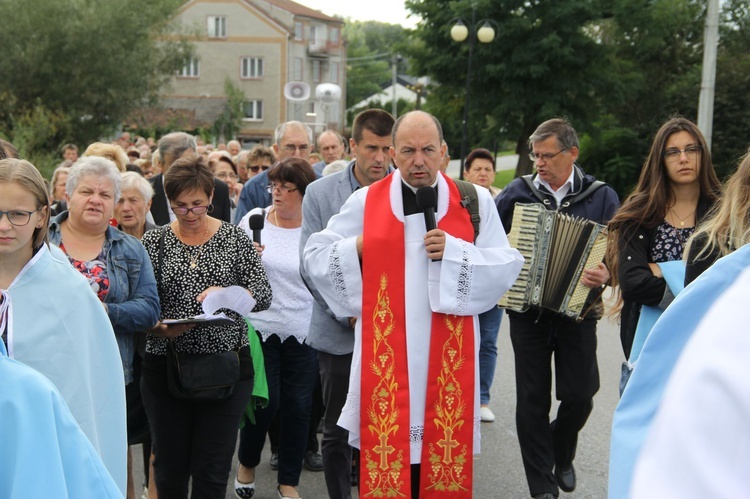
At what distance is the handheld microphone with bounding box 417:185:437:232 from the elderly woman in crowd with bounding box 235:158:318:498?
5.20ft

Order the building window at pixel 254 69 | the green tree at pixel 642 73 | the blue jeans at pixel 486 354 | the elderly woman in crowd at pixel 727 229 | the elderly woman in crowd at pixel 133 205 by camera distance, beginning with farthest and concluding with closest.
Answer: the building window at pixel 254 69, the green tree at pixel 642 73, the blue jeans at pixel 486 354, the elderly woman in crowd at pixel 133 205, the elderly woman in crowd at pixel 727 229

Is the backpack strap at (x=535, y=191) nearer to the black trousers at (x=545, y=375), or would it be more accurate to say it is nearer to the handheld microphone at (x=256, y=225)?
the black trousers at (x=545, y=375)

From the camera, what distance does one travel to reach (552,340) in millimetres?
5973

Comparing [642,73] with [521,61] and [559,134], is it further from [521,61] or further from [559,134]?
[559,134]

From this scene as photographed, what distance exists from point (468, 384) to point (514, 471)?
2.09m

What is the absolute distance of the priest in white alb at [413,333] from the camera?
4699 mm

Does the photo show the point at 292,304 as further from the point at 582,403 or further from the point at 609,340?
the point at 609,340

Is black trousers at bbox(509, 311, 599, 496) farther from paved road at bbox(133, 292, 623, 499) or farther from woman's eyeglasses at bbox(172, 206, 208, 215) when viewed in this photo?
woman's eyeglasses at bbox(172, 206, 208, 215)

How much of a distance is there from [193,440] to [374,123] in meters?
1.99

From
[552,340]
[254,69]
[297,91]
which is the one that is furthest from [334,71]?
[552,340]

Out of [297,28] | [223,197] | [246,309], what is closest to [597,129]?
[223,197]

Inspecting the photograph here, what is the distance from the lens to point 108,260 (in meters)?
4.94

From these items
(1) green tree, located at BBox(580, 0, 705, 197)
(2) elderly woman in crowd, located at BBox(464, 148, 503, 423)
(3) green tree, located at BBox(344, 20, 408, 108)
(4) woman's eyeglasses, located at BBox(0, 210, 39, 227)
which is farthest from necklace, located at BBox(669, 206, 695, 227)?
(3) green tree, located at BBox(344, 20, 408, 108)

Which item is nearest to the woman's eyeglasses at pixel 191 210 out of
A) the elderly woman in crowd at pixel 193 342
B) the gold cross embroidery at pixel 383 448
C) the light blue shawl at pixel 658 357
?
the elderly woman in crowd at pixel 193 342
